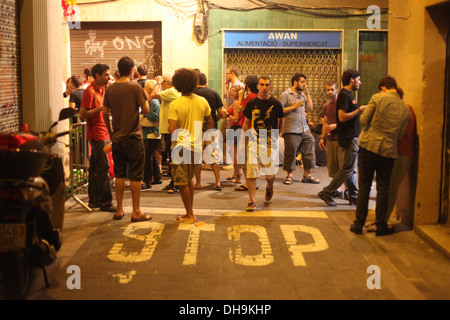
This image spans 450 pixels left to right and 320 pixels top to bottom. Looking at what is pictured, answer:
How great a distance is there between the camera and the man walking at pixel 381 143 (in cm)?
712

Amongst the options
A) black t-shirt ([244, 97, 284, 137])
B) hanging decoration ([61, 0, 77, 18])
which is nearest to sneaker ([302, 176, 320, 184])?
black t-shirt ([244, 97, 284, 137])

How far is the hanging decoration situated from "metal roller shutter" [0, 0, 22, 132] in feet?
18.1

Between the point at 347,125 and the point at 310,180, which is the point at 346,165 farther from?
the point at 310,180

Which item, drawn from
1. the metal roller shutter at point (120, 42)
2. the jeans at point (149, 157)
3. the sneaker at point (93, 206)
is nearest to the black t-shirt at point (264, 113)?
the jeans at point (149, 157)

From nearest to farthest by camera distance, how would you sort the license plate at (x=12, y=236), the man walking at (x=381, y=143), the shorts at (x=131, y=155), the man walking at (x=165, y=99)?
the license plate at (x=12, y=236) → the man walking at (x=381, y=143) → the shorts at (x=131, y=155) → the man walking at (x=165, y=99)

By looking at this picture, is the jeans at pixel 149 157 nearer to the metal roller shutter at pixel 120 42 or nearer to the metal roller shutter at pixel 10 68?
the metal roller shutter at pixel 10 68

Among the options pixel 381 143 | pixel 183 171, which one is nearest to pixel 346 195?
pixel 381 143

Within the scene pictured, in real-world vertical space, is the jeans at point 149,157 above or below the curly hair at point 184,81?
below

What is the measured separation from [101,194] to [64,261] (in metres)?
2.35

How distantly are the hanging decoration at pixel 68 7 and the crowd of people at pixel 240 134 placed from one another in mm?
3703

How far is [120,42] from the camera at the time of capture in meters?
14.6

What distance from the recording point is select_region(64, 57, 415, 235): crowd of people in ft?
23.9

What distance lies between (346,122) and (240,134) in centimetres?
241

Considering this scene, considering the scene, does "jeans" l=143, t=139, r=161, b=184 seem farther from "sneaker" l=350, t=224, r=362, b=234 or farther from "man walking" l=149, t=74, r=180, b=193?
"sneaker" l=350, t=224, r=362, b=234
